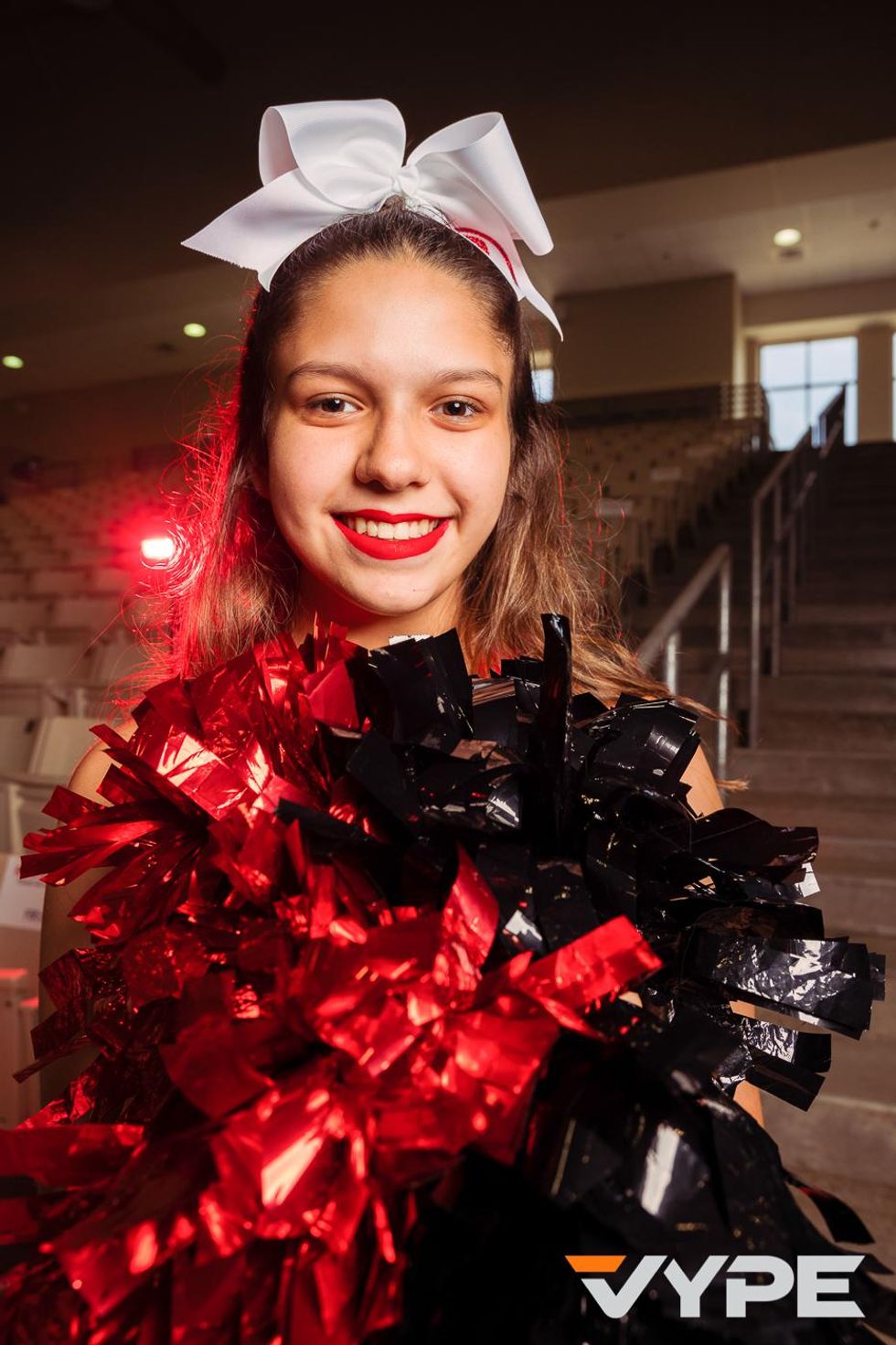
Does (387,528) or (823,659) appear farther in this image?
(823,659)

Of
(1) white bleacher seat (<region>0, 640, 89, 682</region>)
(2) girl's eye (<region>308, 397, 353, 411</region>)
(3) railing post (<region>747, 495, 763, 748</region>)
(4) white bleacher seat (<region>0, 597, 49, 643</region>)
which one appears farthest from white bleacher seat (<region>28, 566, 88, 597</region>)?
(2) girl's eye (<region>308, 397, 353, 411</region>)

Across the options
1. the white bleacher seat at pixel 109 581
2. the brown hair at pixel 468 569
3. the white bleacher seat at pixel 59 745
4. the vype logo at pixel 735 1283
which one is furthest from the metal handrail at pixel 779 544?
the white bleacher seat at pixel 109 581

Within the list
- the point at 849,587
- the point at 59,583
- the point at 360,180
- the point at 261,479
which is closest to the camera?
the point at 360,180

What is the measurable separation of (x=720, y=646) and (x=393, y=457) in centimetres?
306

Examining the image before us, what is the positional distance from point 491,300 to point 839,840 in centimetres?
267

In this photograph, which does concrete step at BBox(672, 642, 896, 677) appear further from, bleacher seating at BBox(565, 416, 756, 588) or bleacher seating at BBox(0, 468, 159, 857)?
bleacher seating at BBox(0, 468, 159, 857)

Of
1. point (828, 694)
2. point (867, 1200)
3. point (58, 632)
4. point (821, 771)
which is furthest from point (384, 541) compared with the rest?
point (58, 632)

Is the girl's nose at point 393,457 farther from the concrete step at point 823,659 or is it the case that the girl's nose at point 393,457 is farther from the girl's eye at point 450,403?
the concrete step at point 823,659

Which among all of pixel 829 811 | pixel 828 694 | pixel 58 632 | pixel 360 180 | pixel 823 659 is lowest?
pixel 829 811

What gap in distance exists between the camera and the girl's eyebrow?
76 centimetres

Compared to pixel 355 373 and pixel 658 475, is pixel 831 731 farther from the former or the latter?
pixel 658 475

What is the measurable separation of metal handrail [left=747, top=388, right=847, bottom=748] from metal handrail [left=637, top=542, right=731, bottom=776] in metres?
0.13

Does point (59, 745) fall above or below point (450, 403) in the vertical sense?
below

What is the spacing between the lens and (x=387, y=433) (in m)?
0.75
